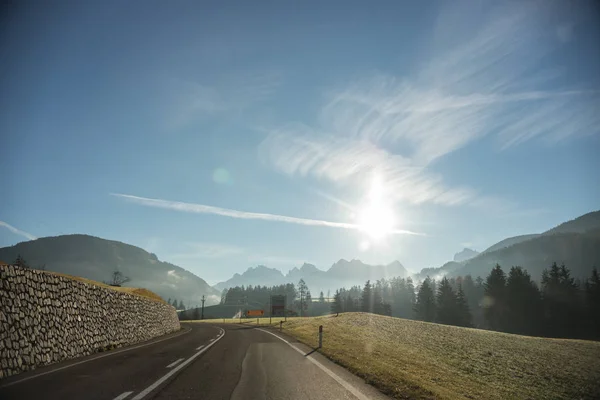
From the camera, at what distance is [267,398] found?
6137 mm

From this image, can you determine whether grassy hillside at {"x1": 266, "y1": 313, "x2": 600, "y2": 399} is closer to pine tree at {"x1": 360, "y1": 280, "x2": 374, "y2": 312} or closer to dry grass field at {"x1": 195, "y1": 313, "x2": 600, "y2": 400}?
dry grass field at {"x1": 195, "y1": 313, "x2": 600, "y2": 400}

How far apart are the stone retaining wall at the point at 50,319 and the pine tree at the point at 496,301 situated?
83.5m

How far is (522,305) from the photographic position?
70.4 m

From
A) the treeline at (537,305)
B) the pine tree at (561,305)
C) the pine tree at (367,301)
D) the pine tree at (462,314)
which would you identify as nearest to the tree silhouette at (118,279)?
the treeline at (537,305)

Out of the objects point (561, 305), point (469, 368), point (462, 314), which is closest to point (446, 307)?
point (462, 314)

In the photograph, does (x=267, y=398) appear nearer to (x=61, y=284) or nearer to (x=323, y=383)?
(x=323, y=383)

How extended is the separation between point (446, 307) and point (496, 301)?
40.9ft

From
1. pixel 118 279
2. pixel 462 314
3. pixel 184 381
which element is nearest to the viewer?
pixel 184 381

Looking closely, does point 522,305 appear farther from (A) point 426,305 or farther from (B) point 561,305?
(A) point 426,305

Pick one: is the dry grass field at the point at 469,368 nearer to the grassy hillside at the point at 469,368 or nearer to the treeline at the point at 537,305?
the grassy hillside at the point at 469,368

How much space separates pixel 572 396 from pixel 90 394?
2154 centimetres

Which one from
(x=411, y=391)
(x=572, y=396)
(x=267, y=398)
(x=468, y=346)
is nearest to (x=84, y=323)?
(x=267, y=398)

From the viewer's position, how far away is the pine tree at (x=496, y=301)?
246ft

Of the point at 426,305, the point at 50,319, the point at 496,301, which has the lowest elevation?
the point at 426,305
